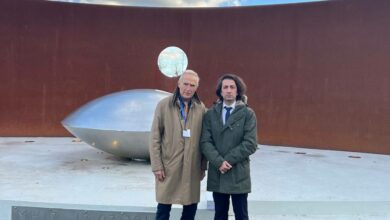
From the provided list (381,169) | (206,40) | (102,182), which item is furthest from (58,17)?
(381,169)

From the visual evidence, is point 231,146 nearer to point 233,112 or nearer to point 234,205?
point 233,112

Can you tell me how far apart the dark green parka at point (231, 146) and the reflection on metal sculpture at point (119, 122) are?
3150 mm

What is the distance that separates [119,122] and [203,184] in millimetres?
1707

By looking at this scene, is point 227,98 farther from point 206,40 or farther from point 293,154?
point 206,40

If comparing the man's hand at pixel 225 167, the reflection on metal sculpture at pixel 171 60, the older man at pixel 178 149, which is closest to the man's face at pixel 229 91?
the older man at pixel 178 149

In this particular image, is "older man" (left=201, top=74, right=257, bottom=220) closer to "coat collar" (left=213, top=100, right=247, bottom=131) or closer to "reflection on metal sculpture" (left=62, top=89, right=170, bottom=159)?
"coat collar" (left=213, top=100, right=247, bottom=131)

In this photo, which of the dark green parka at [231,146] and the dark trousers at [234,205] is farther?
the dark trousers at [234,205]

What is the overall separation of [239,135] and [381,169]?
18.0 ft

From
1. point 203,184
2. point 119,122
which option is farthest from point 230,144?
point 119,122

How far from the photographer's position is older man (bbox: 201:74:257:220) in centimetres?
289

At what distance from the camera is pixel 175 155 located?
2.94 metres

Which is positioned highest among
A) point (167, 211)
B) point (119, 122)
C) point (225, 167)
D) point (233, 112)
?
point (233, 112)

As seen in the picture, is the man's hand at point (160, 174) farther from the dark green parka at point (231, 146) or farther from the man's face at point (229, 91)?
the man's face at point (229, 91)

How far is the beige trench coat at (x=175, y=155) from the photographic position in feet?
9.61
